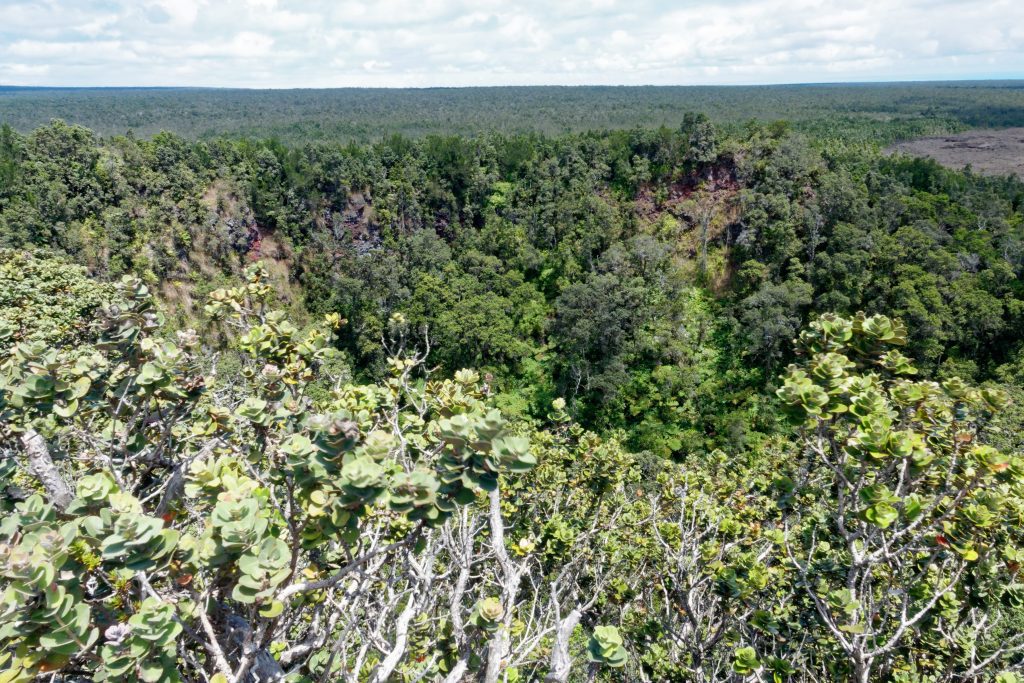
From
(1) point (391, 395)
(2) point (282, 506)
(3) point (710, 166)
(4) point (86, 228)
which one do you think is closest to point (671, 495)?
(1) point (391, 395)

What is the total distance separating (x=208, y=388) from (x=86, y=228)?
4554 centimetres

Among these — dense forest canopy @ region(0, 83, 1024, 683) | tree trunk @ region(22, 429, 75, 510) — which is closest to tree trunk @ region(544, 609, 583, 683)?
dense forest canopy @ region(0, 83, 1024, 683)

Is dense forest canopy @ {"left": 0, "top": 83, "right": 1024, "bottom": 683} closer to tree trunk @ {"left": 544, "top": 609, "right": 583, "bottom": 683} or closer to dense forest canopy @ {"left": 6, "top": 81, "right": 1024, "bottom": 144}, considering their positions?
tree trunk @ {"left": 544, "top": 609, "right": 583, "bottom": 683}

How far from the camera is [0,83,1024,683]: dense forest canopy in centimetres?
315

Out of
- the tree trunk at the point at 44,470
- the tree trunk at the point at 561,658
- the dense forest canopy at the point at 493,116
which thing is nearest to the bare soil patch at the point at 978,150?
the dense forest canopy at the point at 493,116

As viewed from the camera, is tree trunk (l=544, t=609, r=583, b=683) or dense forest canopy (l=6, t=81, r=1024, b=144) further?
dense forest canopy (l=6, t=81, r=1024, b=144)

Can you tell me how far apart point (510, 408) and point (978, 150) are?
219ft

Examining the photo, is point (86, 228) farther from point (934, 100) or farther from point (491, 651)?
point (934, 100)

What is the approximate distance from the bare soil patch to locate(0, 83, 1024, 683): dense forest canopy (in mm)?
9030

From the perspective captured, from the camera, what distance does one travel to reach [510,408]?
32281 mm

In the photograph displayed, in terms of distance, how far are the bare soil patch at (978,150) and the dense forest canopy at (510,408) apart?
356 inches

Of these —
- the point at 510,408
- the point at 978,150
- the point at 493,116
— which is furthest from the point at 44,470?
the point at 493,116

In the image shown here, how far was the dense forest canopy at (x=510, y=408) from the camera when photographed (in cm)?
315

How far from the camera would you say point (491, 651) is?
14.1ft
